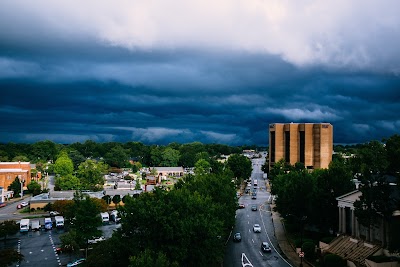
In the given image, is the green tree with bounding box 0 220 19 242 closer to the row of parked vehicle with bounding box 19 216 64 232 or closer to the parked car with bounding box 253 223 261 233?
the row of parked vehicle with bounding box 19 216 64 232

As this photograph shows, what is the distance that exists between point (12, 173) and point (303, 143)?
109 m

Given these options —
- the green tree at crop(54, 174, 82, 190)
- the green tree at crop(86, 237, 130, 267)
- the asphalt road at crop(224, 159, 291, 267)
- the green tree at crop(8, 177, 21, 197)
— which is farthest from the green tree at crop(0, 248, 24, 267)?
the green tree at crop(8, 177, 21, 197)

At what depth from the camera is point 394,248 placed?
143ft

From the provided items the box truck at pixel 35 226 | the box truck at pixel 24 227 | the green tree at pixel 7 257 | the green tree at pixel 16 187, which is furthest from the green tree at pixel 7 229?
the green tree at pixel 16 187

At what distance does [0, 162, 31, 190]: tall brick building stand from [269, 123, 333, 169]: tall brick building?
315 ft

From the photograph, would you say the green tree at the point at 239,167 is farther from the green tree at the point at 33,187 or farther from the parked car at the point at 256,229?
the parked car at the point at 256,229

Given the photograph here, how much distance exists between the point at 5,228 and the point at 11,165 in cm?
8940

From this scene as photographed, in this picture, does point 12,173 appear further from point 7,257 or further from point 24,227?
point 7,257

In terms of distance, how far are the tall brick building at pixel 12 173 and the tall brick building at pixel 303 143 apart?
9607cm

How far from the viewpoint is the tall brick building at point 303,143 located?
159 meters

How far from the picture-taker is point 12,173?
5448 inches

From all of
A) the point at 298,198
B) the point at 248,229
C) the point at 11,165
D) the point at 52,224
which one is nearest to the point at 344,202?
the point at 298,198

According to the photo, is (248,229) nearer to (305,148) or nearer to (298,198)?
(298,198)

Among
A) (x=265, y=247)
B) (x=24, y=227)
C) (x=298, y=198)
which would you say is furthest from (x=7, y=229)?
(x=298, y=198)
